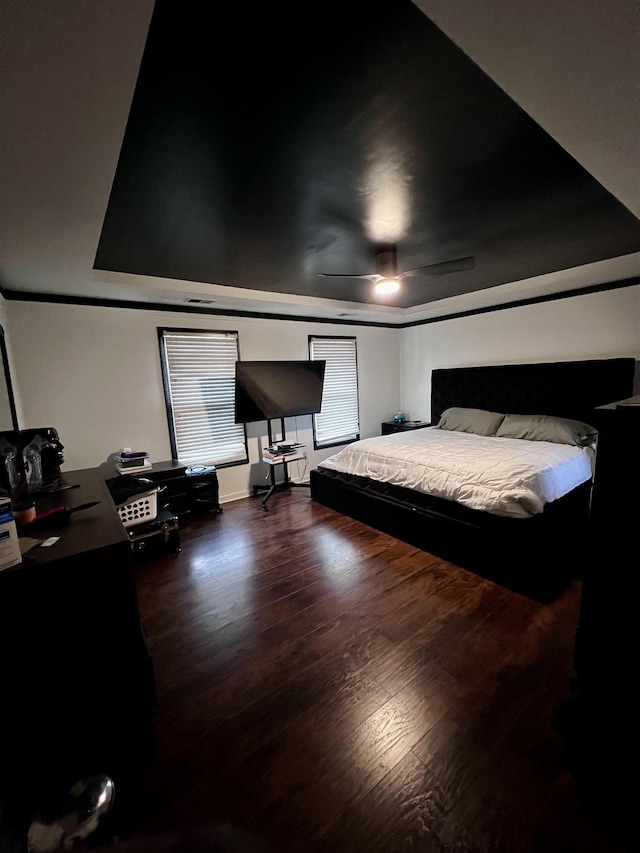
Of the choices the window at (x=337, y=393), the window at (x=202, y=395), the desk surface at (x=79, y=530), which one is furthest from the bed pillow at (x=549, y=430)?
the desk surface at (x=79, y=530)

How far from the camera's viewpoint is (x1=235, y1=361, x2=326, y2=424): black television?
407 cm

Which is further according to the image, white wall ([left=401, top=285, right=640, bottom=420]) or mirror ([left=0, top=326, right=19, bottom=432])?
white wall ([left=401, top=285, right=640, bottom=420])

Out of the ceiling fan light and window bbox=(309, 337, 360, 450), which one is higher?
the ceiling fan light

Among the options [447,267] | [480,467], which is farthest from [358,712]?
[447,267]

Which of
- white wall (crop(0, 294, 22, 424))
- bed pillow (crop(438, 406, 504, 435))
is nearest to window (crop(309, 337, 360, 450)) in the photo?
bed pillow (crop(438, 406, 504, 435))

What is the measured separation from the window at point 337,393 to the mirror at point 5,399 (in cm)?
336

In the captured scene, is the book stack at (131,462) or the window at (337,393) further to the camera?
the window at (337,393)

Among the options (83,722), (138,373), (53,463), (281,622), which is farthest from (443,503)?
(138,373)

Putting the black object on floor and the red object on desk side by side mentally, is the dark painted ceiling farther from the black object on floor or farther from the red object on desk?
the black object on floor

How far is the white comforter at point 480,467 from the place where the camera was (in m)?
2.50

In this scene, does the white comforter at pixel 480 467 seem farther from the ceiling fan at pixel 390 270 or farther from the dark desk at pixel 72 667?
the dark desk at pixel 72 667

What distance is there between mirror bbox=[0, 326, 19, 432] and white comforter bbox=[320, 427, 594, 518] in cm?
284

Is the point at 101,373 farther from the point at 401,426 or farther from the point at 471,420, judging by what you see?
the point at 471,420

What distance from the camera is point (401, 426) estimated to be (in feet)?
18.5
